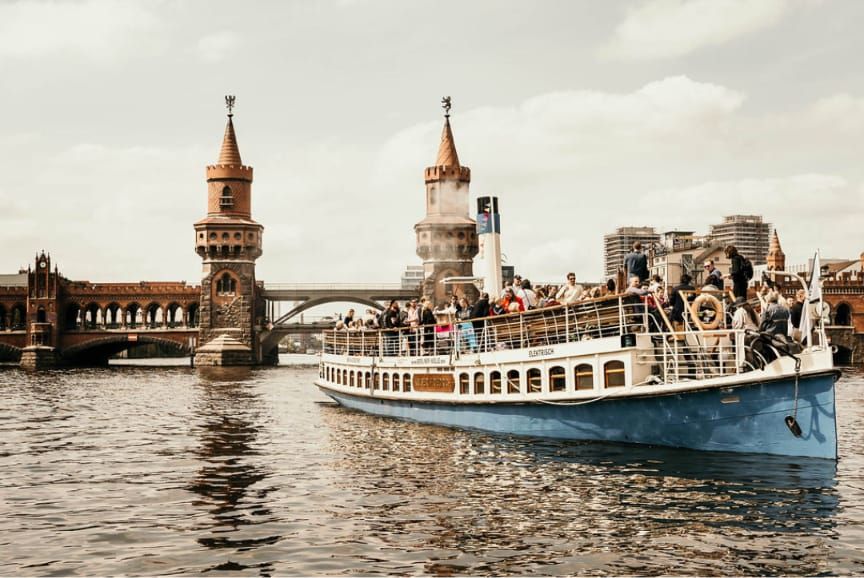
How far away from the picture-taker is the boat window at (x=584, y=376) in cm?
2319

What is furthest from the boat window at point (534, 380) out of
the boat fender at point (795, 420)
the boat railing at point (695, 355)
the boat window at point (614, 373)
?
the boat fender at point (795, 420)

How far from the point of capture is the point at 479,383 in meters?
27.7

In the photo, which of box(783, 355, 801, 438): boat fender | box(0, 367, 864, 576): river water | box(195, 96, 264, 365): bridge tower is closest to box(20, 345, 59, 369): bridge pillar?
box(195, 96, 264, 365): bridge tower

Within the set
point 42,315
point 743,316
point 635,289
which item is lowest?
point 743,316

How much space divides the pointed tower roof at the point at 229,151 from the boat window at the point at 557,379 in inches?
3392

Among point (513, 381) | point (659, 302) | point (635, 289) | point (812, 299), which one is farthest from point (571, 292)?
point (812, 299)

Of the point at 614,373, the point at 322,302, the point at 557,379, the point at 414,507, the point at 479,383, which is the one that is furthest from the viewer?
the point at 322,302

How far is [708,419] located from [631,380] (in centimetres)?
208

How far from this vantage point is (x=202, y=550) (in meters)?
13.7

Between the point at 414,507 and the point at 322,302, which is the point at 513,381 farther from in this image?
the point at 322,302

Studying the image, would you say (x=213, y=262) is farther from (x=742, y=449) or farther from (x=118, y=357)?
(x=742, y=449)

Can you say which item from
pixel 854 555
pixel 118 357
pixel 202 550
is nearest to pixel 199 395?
pixel 202 550

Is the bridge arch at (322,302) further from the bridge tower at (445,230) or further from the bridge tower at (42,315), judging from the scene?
the bridge tower at (42,315)

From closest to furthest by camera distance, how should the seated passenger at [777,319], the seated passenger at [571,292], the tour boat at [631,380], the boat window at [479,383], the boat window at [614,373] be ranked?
the tour boat at [631,380], the seated passenger at [777,319], the boat window at [614,373], the seated passenger at [571,292], the boat window at [479,383]
